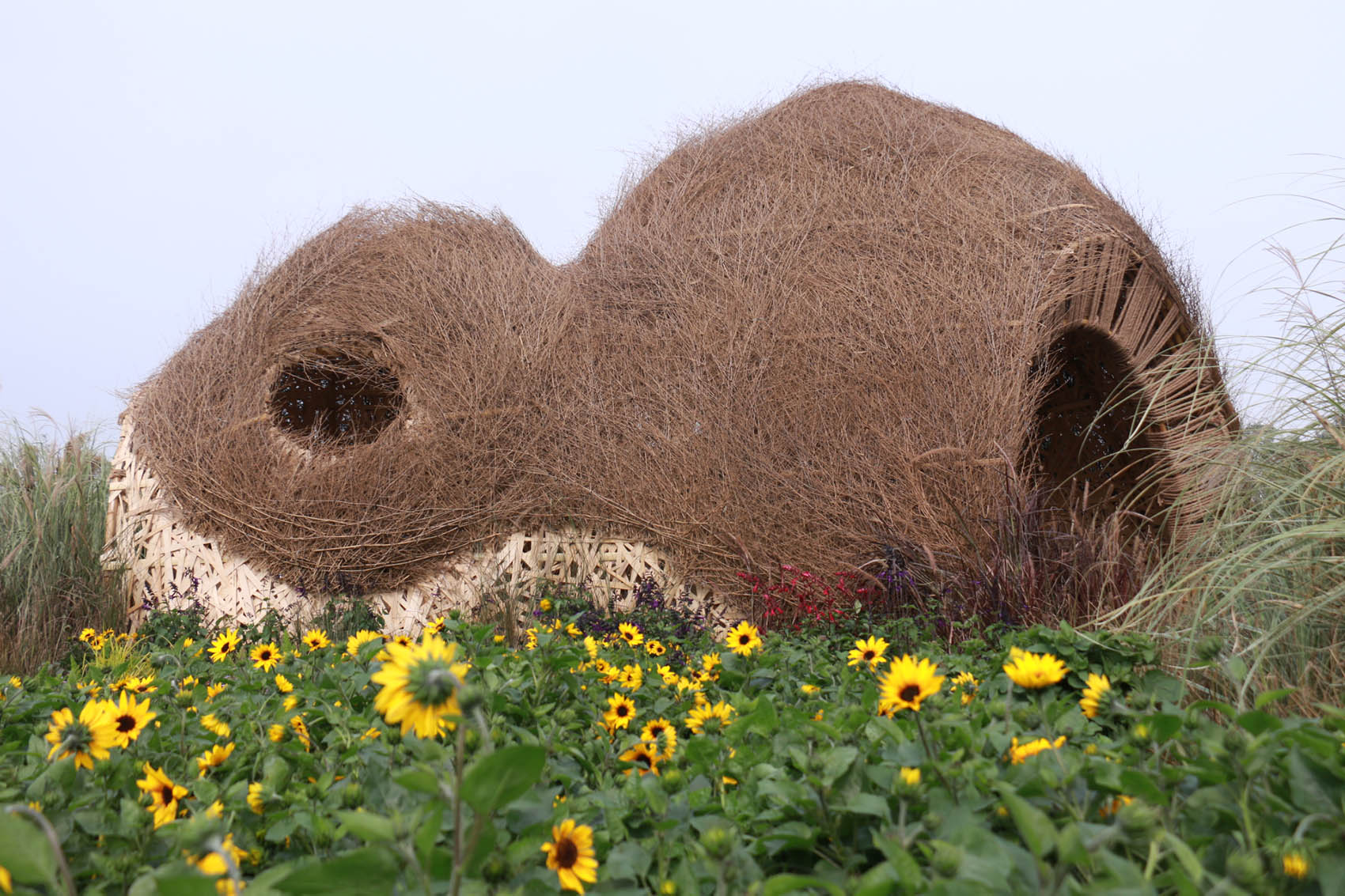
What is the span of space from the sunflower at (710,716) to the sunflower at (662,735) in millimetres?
49

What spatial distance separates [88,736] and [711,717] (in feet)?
3.45

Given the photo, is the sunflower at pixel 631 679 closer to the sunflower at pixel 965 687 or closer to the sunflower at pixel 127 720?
the sunflower at pixel 965 687

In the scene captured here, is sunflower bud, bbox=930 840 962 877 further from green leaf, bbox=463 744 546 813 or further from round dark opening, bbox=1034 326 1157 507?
round dark opening, bbox=1034 326 1157 507

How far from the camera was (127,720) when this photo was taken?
58.4 inches

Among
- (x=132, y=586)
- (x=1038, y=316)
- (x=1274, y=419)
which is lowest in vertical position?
(x=132, y=586)

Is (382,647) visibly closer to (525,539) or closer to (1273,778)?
(1273,778)

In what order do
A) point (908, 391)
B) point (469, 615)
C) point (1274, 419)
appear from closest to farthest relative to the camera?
point (1274, 419), point (908, 391), point (469, 615)

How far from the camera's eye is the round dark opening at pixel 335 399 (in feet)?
19.4

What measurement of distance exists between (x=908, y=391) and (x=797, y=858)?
11.9ft

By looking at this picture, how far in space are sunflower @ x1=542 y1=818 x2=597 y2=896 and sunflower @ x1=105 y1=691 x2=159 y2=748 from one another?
2.92 feet

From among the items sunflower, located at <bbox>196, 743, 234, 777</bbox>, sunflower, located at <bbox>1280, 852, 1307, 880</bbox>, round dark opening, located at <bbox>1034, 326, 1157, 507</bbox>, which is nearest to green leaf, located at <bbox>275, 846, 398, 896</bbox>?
sunflower, located at <bbox>196, 743, 234, 777</bbox>

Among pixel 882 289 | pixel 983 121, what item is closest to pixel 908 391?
pixel 882 289

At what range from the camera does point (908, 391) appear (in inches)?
179

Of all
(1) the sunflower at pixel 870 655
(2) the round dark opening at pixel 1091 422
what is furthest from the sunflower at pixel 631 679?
(2) the round dark opening at pixel 1091 422
